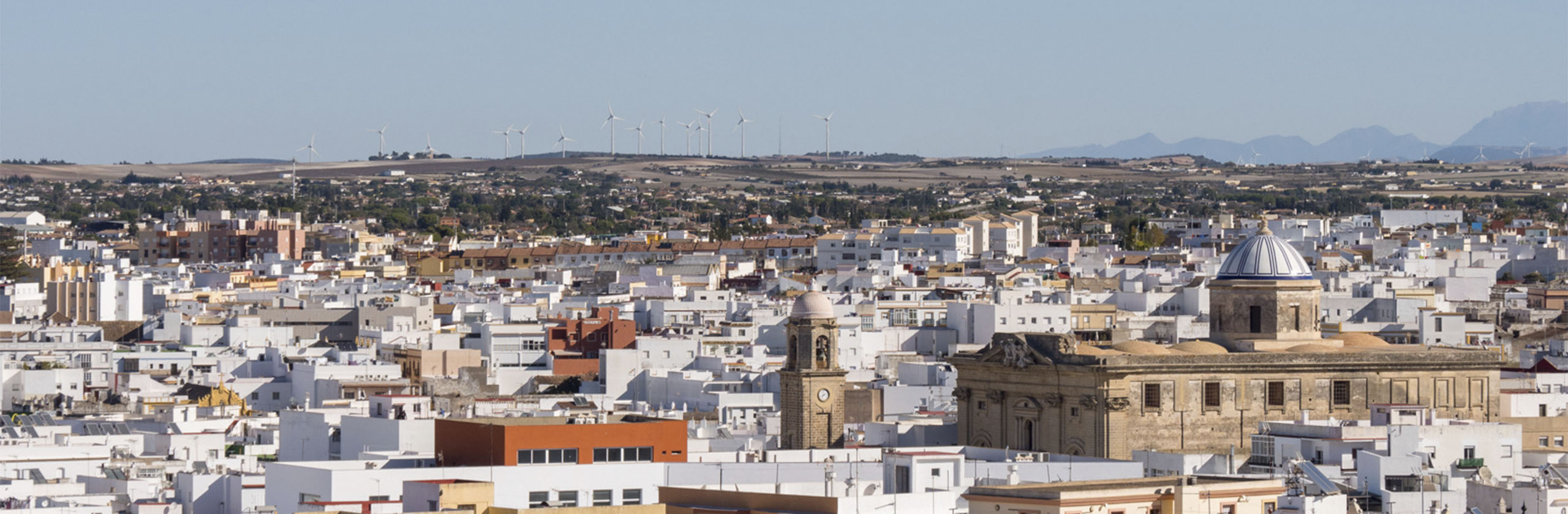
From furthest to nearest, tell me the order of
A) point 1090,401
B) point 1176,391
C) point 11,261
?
point 11,261 < point 1176,391 < point 1090,401

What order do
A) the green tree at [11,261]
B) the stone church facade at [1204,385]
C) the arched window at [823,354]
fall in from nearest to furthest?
1. the stone church facade at [1204,385]
2. the arched window at [823,354]
3. the green tree at [11,261]

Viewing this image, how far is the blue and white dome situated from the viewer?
2217 inches

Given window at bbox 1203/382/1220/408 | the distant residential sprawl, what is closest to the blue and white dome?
the distant residential sprawl

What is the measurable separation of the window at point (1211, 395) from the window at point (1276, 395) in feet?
3.17

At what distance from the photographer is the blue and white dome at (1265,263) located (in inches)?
2217

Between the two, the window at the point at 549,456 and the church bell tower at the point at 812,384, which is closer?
the window at the point at 549,456

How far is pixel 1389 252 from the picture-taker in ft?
413

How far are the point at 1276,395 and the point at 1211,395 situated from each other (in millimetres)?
1238

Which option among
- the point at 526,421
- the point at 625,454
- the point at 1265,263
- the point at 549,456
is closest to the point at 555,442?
the point at 549,456

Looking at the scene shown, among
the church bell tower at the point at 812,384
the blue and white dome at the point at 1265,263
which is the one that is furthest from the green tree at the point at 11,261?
the blue and white dome at the point at 1265,263

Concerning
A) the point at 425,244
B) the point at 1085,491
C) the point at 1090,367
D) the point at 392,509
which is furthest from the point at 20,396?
the point at 425,244

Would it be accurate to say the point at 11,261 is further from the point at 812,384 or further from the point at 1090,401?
the point at 1090,401

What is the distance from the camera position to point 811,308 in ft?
187

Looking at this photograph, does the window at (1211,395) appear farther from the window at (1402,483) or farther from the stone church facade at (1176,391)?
the window at (1402,483)
